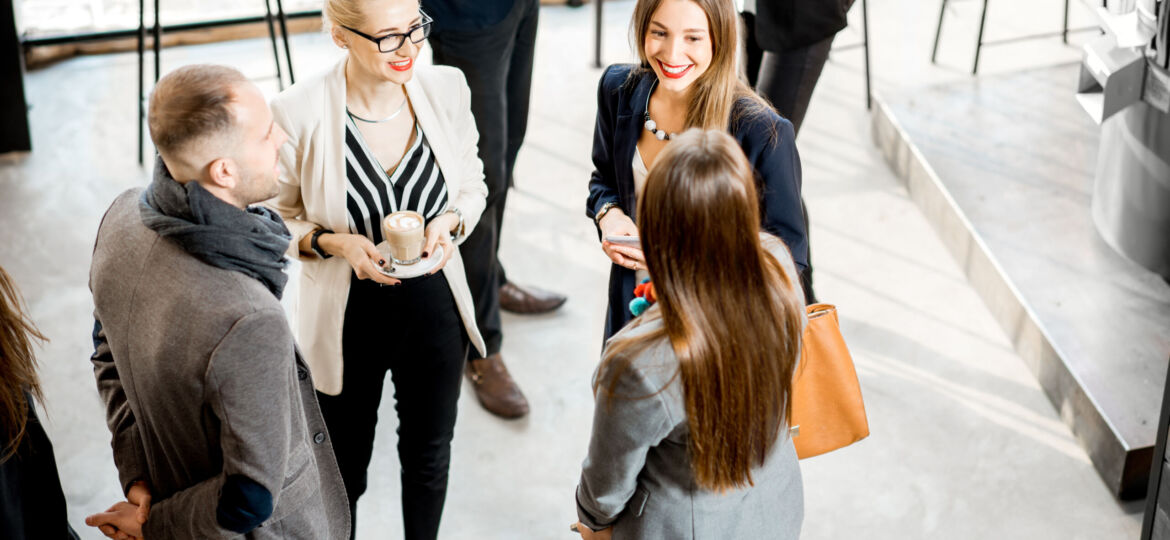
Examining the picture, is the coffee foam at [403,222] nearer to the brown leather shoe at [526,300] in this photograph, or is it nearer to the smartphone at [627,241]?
the smartphone at [627,241]

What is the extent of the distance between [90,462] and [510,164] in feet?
5.20

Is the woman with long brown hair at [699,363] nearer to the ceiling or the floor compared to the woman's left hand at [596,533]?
nearer to the ceiling

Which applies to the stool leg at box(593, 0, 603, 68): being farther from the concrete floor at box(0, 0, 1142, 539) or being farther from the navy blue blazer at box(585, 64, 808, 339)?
the navy blue blazer at box(585, 64, 808, 339)

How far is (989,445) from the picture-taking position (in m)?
3.30

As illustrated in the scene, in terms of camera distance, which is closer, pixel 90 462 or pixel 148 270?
pixel 148 270

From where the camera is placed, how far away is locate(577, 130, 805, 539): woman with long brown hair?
1555 mm

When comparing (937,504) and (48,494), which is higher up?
(48,494)

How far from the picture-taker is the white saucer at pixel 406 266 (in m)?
2.26

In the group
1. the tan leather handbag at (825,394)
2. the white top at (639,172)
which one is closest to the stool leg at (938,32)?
the white top at (639,172)

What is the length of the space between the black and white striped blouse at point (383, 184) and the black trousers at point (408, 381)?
Result: 0.44ft

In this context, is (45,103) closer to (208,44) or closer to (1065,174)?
(208,44)

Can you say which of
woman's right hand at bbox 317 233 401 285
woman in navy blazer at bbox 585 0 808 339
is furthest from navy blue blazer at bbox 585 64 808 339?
woman's right hand at bbox 317 233 401 285

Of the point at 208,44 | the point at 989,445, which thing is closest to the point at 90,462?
the point at 989,445

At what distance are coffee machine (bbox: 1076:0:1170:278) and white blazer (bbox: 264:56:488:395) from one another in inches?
86.4
